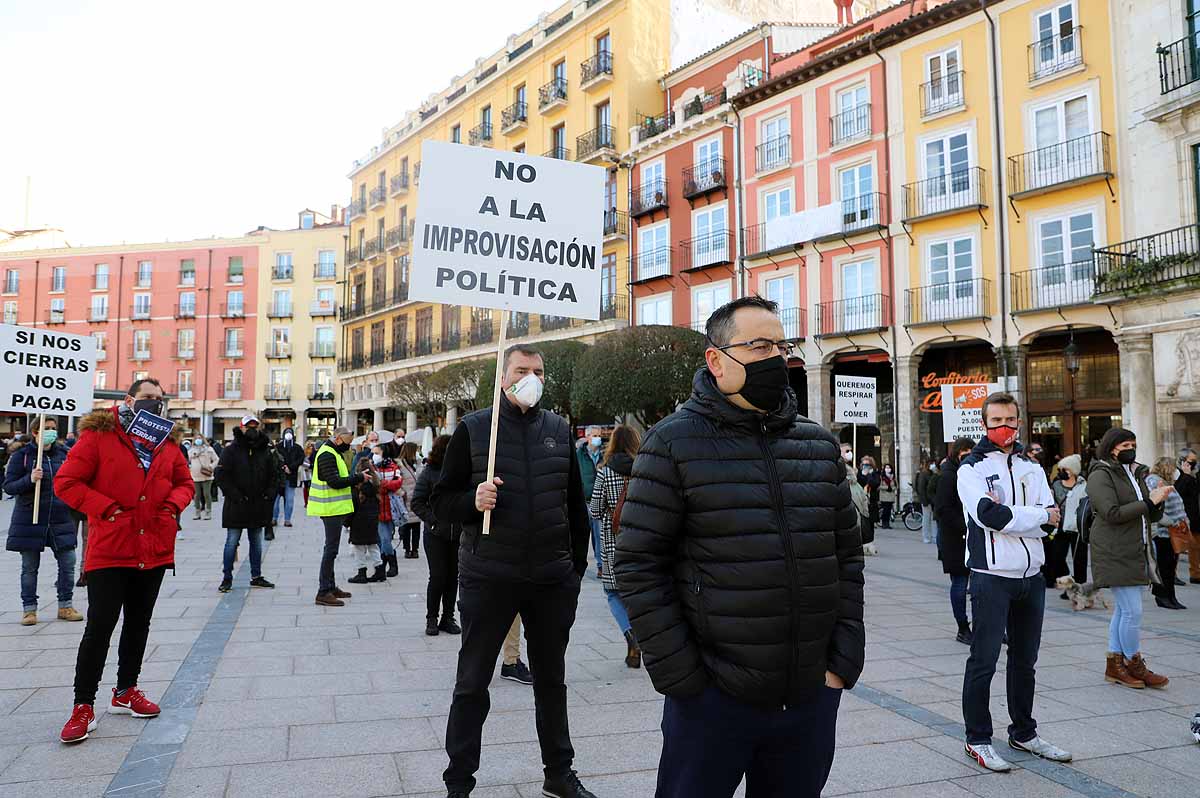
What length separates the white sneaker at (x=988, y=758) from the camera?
4156 mm

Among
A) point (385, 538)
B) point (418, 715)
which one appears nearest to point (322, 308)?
point (385, 538)

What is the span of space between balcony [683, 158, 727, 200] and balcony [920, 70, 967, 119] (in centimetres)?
727

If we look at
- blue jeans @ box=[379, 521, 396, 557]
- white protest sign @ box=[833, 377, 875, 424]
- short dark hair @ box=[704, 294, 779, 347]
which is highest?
white protest sign @ box=[833, 377, 875, 424]

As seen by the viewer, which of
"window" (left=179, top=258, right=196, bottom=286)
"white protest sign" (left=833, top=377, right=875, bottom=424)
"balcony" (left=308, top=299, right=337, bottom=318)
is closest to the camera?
"white protest sign" (left=833, top=377, right=875, bottom=424)

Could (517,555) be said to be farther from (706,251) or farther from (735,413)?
(706,251)

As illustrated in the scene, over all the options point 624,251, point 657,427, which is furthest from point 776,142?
point 657,427

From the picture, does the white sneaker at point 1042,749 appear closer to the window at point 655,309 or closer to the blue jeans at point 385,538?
the blue jeans at point 385,538

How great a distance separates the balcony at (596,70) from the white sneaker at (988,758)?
33704 millimetres

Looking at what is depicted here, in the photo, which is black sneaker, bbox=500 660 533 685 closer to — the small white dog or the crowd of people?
the crowd of people

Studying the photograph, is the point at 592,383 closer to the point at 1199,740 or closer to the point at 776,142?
the point at 776,142

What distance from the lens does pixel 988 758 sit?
13.7ft

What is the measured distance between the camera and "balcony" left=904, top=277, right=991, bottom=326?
74.9 ft

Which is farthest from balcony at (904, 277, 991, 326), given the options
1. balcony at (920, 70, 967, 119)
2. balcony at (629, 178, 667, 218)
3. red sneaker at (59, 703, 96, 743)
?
red sneaker at (59, 703, 96, 743)

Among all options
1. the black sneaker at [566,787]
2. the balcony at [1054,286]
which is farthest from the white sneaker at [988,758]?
the balcony at [1054,286]
